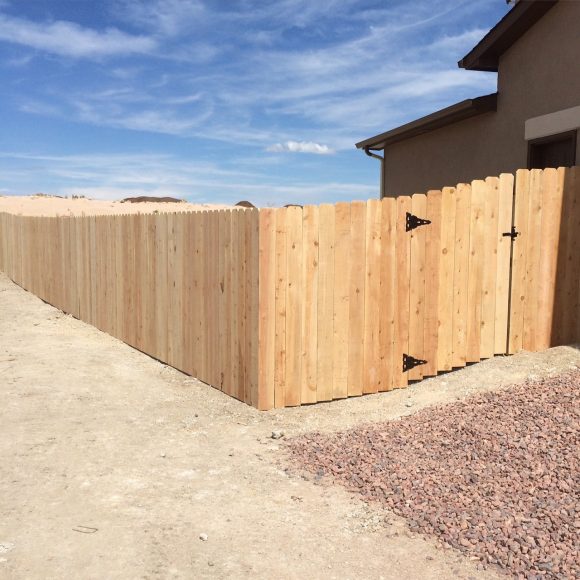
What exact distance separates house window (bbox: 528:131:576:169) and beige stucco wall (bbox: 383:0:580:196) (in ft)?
0.49

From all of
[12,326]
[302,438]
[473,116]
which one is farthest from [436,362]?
[12,326]

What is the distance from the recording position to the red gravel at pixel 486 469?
402cm

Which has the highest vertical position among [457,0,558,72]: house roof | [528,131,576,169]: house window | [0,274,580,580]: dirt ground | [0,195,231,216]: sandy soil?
[457,0,558,72]: house roof

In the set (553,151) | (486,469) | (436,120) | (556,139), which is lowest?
(486,469)

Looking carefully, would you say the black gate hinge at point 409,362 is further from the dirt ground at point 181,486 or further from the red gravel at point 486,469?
the red gravel at point 486,469

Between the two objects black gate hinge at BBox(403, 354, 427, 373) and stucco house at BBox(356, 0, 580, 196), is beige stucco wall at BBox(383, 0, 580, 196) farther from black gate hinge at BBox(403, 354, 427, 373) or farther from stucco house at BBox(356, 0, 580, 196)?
black gate hinge at BBox(403, 354, 427, 373)

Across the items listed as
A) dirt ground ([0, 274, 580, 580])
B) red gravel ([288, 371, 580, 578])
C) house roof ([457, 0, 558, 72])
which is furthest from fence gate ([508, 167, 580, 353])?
house roof ([457, 0, 558, 72])

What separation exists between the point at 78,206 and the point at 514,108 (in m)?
40.9

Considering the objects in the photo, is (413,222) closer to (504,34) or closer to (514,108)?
(514,108)

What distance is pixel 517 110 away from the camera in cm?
1048

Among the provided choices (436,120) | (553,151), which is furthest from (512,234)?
(436,120)

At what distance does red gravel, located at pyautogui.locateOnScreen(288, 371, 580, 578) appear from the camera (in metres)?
4.02

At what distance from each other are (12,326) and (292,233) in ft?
26.5

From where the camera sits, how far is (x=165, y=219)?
9.23 meters
